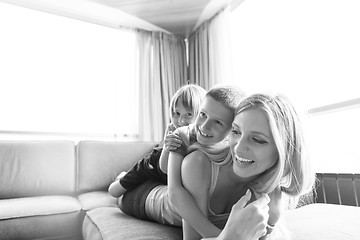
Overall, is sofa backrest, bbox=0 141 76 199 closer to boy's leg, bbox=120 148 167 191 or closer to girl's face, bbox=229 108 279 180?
boy's leg, bbox=120 148 167 191

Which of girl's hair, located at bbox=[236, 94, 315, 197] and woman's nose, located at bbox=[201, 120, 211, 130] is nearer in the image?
girl's hair, located at bbox=[236, 94, 315, 197]

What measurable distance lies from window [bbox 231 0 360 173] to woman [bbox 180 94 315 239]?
72 centimetres

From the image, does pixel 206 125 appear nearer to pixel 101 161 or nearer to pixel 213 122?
pixel 213 122

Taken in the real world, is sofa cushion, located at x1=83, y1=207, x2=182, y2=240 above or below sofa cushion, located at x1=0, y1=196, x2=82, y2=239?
above

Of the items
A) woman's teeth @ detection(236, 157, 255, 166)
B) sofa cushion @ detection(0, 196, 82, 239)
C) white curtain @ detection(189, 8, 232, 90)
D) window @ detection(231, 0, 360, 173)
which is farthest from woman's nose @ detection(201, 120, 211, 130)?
white curtain @ detection(189, 8, 232, 90)

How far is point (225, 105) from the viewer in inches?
39.6

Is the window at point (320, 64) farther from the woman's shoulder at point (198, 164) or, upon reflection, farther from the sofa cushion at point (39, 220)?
the sofa cushion at point (39, 220)

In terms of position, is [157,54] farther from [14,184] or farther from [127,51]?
[14,184]

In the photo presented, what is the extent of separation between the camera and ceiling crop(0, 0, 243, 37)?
10.0 ft

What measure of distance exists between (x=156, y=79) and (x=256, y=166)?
277cm

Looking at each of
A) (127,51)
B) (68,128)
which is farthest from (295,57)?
(68,128)

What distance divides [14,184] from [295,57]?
2.37 m

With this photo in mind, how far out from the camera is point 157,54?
357 centimetres

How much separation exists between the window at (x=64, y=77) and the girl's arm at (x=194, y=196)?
2.47 meters
